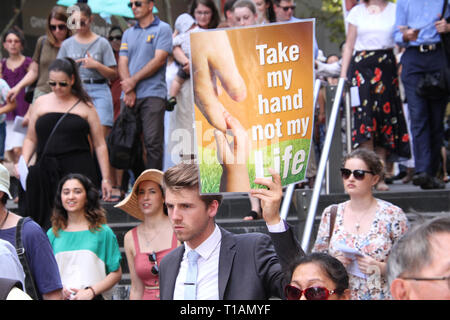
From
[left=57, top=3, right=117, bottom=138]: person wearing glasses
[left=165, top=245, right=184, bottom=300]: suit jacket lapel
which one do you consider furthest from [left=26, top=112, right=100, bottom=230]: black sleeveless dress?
[left=165, top=245, right=184, bottom=300]: suit jacket lapel

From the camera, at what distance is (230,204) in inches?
289

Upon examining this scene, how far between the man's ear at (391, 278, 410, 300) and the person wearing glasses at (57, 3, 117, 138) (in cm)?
594

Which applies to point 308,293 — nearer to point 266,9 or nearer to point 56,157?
point 56,157

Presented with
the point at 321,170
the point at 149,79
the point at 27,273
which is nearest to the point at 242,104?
the point at 27,273

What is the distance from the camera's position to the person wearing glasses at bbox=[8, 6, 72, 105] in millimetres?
8117

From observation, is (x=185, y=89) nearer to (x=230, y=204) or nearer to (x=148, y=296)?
(x=230, y=204)

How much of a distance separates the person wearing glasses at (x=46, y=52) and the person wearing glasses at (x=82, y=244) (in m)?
2.52

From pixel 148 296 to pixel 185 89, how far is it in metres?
3.18

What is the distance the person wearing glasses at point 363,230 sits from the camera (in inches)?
183

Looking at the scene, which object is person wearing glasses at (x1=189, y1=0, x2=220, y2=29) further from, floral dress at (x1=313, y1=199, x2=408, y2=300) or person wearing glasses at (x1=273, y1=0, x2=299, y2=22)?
floral dress at (x1=313, y1=199, x2=408, y2=300)

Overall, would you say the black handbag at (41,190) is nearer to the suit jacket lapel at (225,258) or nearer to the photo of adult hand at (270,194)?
the suit jacket lapel at (225,258)

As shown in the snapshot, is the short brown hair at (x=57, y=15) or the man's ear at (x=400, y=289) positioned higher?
the short brown hair at (x=57, y=15)

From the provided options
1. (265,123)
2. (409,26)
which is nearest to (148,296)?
(265,123)

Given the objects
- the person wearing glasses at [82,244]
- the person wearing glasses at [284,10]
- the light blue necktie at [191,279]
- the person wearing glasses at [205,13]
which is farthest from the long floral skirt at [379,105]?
the light blue necktie at [191,279]
